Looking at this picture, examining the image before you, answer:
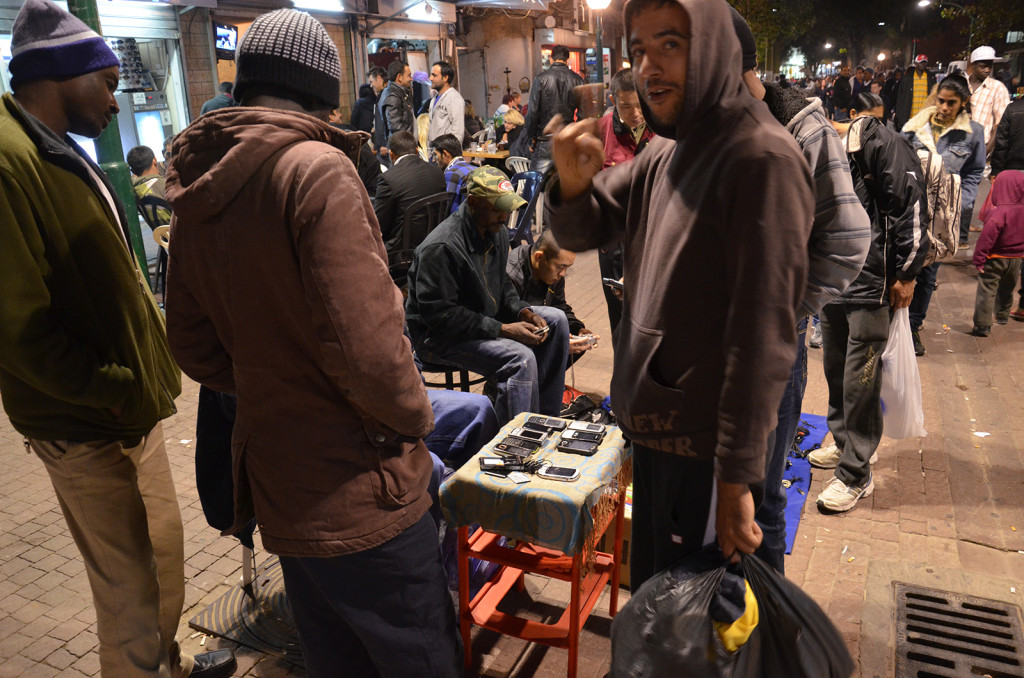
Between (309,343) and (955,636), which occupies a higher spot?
(309,343)

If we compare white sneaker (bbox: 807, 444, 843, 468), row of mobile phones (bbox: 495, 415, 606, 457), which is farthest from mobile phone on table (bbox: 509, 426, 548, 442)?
white sneaker (bbox: 807, 444, 843, 468)

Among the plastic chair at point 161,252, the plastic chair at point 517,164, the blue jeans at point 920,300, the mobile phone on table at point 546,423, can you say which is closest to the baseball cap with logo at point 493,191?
the mobile phone on table at point 546,423

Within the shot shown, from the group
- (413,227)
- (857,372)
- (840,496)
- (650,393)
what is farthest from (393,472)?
(413,227)

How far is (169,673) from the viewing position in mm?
2676

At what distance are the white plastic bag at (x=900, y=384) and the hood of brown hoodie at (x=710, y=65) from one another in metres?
2.65

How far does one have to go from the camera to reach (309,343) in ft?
5.85

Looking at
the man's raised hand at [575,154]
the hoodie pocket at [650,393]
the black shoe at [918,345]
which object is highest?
the man's raised hand at [575,154]

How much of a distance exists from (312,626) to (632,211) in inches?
57.3

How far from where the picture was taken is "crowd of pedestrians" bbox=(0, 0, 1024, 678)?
1691 mm

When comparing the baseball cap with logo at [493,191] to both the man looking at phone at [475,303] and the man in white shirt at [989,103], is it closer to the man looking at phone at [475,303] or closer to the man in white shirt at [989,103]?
the man looking at phone at [475,303]

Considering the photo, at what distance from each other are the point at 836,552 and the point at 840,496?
443mm

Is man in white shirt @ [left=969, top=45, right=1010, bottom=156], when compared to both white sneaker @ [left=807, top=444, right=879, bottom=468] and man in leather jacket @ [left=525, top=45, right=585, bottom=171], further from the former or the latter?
white sneaker @ [left=807, top=444, right=879, bottom=468]

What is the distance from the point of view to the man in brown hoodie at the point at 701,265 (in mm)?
1656

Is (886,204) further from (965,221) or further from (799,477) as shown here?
(965,221)
